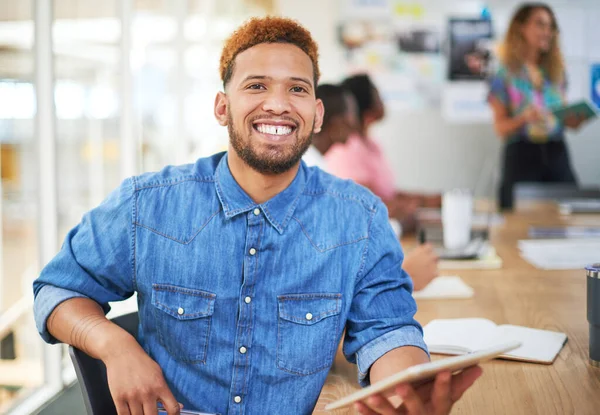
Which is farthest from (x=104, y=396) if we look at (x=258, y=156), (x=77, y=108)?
(x=77, y=108)

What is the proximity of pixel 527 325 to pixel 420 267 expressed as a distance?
29 cm

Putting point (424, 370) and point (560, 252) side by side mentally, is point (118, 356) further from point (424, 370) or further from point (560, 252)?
point (560, 252)

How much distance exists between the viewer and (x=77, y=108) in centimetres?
256

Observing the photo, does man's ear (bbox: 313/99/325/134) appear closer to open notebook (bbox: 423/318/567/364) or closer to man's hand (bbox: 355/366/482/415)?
open notebook (bbox: 423/318/567/364)

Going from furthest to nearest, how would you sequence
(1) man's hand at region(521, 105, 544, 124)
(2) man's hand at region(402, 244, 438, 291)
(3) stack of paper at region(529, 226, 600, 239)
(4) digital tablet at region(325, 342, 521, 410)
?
(1) man's hand at region(521, 105, 544, 124) < (3) stack of paper at region(529, 226, 600, 239) < (2) man's hand at region(402, 244, 438, 291) < (4) digital tablet at region(325, 342, 521, 410)

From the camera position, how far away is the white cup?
1.95m

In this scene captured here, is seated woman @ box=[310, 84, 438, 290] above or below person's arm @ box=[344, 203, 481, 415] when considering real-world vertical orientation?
above

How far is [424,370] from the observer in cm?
70

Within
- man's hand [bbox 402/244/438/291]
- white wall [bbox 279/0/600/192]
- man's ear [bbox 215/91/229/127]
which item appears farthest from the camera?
white wall [bbox 279/0/600/192]

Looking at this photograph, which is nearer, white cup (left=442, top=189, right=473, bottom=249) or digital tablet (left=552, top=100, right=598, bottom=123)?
white cup (left=442, top=189, right=473, bottom=249)

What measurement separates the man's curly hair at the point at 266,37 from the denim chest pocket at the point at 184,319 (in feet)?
1.33

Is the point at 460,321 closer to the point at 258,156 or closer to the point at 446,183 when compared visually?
the point at 258,156

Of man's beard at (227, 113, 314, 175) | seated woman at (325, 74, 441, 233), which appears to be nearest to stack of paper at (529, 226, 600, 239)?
seated woman at (325, 74, 441, 233)

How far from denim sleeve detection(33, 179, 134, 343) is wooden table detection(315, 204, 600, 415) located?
427mm
